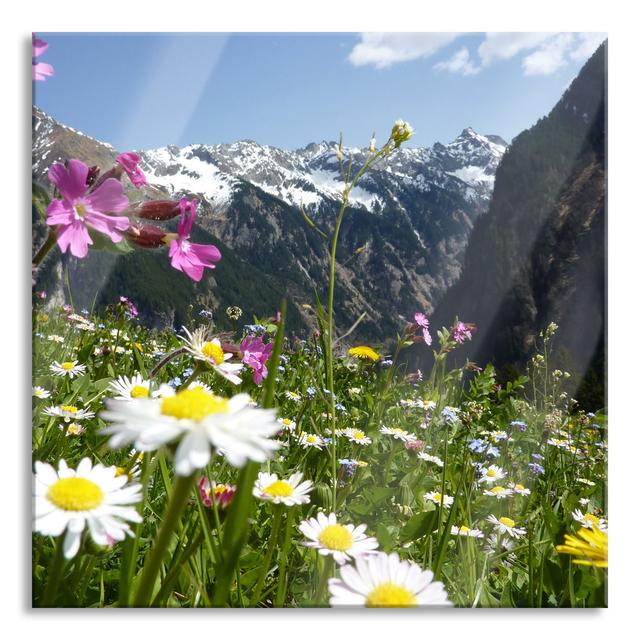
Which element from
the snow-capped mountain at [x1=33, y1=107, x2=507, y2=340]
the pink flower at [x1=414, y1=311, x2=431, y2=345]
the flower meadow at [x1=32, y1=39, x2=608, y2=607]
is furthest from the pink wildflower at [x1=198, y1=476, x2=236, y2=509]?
the pink flower at [x1=414, y1=311, x2=431, y2=345]

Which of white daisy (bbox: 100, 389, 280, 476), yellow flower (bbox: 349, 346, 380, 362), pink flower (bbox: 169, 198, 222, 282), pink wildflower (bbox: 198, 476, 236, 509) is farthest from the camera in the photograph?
yellow flower (bbox: 349, 346, 380, 362)

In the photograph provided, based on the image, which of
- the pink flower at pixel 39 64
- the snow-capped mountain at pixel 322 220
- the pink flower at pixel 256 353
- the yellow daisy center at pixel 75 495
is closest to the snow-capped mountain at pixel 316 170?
the snow-capped mountain at pixel 322 220

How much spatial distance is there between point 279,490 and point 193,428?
1.09 ft

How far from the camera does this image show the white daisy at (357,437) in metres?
1.22

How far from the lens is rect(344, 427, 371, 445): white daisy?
4.00 feet

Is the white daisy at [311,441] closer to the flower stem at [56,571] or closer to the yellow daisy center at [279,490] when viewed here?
the yellow daisy center at [279,490]

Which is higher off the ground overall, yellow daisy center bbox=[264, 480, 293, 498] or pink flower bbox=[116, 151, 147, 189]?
pink flower bbox=[116, 151, 147, 189]

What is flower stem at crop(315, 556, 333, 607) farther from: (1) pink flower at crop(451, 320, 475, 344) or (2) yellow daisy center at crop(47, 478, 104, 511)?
(1) pink flower at crop(451, 320, 475, 344)

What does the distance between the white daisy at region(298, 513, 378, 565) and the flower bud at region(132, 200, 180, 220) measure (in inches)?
16.1

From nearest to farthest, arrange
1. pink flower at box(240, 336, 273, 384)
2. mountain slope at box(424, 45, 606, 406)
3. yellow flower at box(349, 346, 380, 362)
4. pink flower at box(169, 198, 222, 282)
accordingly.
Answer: pink flower at box(169, 198, 222, 282) → pink flower at box(240, 336, 273, 384) → mountain slope at box(424, 45, 606, 406) → yellow flower at box(349, 346, 380, 362)

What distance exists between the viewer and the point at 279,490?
2.37 feet

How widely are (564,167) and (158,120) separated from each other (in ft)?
2.90
